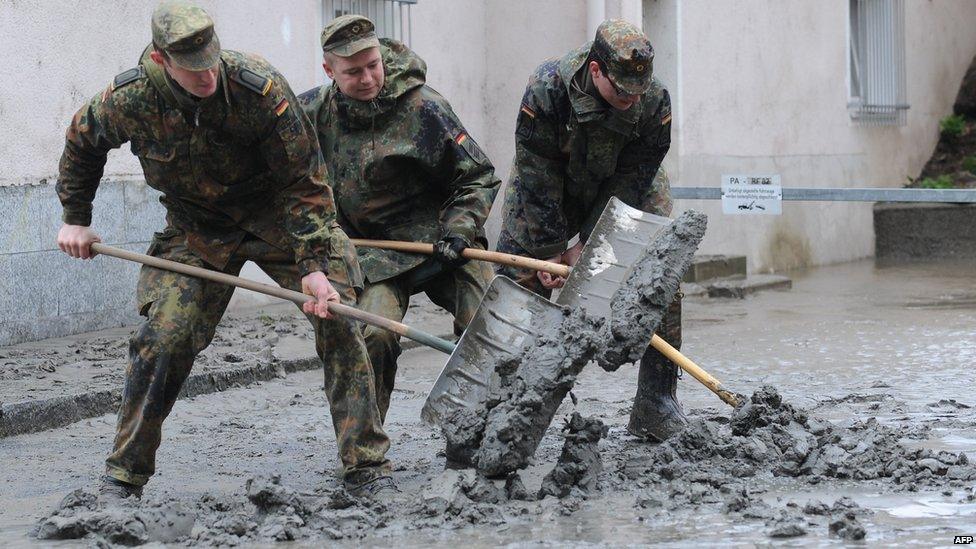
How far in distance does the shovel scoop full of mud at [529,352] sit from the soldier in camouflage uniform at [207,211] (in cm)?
35

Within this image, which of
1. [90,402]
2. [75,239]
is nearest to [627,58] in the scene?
[75,239]

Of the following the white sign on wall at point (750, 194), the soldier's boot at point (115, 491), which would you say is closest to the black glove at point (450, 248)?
the soldier's boot at point (115, 491)

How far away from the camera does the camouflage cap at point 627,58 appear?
530 centimetres

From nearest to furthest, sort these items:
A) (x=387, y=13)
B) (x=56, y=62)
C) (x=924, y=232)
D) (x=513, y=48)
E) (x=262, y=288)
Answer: (x=262, y=288), (x=56, y=62), (x=387, y=13), (x=513, y=48), (x=924, y=232)

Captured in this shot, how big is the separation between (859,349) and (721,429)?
3093 millimetres

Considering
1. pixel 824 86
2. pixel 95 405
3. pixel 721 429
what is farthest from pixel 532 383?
pixel 824 86

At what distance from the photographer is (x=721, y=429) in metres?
6.09

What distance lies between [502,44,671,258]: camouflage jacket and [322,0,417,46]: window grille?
5770 mm

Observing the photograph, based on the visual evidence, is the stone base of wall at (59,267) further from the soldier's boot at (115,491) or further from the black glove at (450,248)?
the black glove at (450,248)

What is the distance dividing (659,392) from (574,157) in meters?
1.09

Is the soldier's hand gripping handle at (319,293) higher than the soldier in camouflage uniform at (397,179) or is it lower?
lower

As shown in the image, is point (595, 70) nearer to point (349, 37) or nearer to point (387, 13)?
point (349, 37)

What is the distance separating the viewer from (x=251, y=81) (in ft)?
15.4

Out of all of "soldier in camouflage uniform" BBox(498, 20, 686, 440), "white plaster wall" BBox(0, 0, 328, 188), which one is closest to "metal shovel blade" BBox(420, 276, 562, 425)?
"soldier in camouflage uniform" BBox(498, 20, 686, 440)
